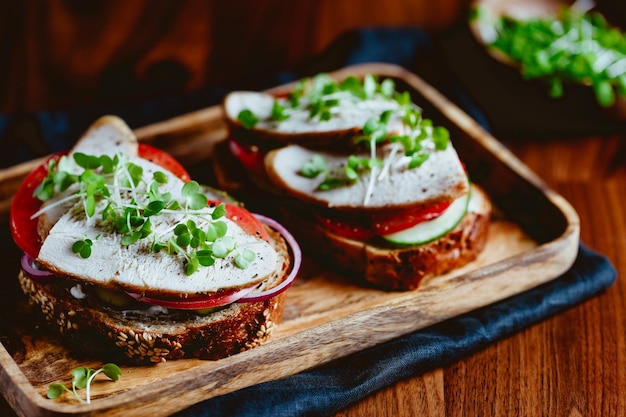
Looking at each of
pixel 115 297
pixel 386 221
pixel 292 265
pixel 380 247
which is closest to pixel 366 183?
pixel 386 221

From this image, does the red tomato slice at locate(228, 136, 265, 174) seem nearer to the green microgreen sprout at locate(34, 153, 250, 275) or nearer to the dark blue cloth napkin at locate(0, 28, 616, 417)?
the green microgreen sprout at locate(34, 153, 250, 275)

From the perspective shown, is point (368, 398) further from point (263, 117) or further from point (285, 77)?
point (285, 77)

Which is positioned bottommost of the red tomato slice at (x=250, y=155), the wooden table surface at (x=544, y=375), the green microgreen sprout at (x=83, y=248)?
the wooden table surface at (x=544, y=375)

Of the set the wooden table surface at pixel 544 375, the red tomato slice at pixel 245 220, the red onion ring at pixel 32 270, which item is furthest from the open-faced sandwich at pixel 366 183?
the red onion ring at pixel 32 270

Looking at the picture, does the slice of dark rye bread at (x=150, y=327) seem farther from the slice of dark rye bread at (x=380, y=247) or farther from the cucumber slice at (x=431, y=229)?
the cucumber slice at (x=431, y=229)

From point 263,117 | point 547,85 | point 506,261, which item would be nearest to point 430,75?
point 547,85

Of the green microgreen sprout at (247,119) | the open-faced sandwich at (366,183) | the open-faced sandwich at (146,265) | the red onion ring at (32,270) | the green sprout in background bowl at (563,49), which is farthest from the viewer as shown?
the green sprout in background bowl at (563,49)
